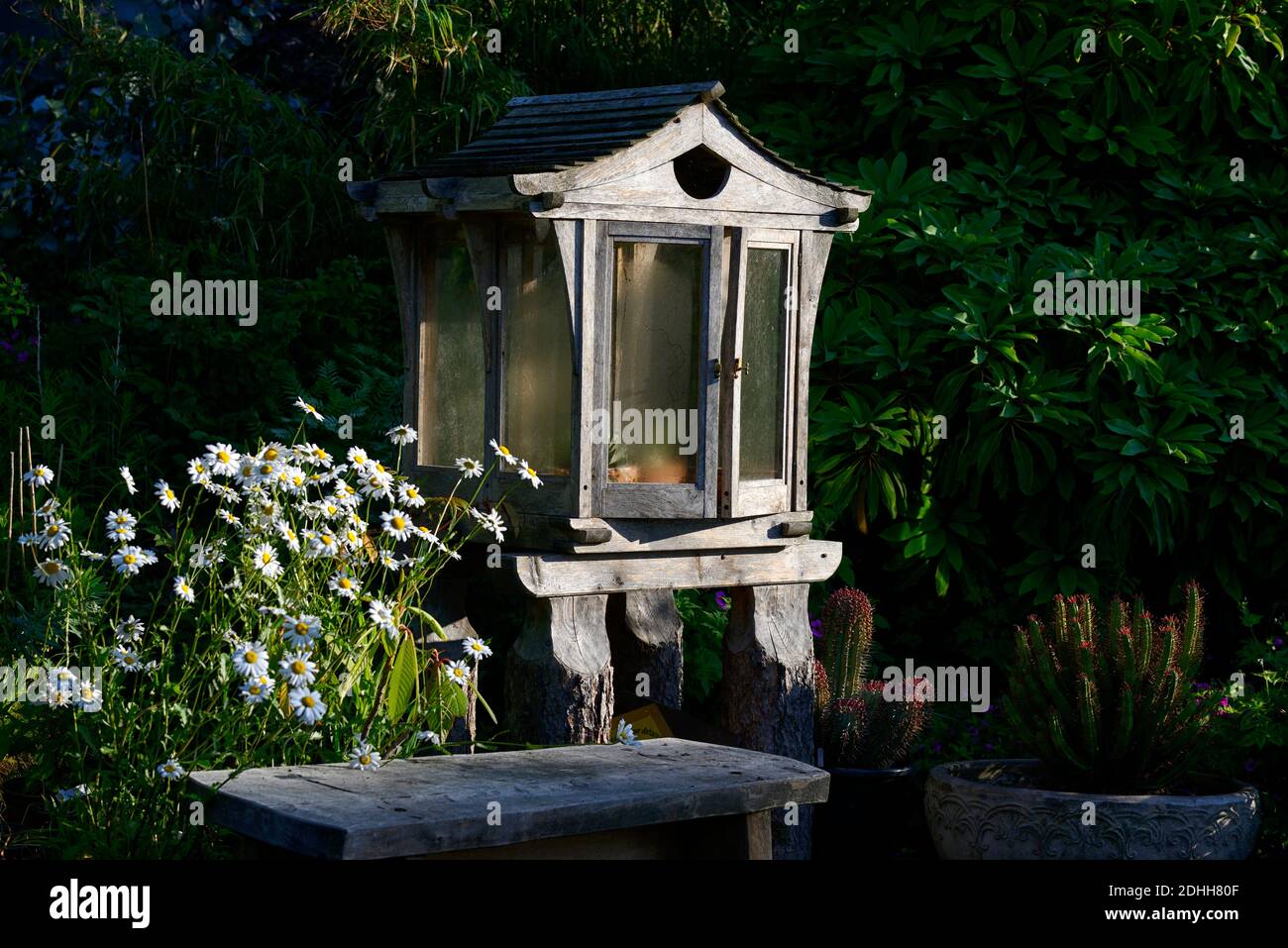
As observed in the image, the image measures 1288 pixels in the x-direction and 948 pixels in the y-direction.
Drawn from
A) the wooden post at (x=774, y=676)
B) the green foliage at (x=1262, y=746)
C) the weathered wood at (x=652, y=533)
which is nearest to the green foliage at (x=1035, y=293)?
the green foliage at (x=1262, y=746)

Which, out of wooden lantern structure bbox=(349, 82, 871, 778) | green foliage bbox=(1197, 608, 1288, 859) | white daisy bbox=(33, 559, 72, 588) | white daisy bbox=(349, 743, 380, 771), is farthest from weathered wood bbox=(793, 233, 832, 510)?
white daisy bbox=(33, 559, 72, 588)

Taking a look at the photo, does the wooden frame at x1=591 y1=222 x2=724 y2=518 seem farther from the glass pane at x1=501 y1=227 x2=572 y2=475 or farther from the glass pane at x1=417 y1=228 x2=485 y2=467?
the glass pane at x1=417 y1=228 x2=485 y2=467

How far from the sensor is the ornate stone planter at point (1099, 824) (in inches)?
183

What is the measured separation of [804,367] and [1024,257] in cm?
189

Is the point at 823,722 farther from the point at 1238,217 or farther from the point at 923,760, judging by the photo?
the point at 1238,217

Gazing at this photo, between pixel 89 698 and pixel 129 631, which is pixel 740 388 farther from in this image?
pixel 89 698

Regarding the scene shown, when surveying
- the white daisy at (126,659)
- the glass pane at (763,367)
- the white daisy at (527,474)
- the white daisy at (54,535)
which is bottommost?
the white daisy at (126,659)

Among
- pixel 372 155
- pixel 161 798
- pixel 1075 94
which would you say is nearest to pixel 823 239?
pixel 1075 94

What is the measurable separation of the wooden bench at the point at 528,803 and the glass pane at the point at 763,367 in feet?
3.42

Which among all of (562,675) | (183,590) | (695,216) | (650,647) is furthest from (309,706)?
(650,647)

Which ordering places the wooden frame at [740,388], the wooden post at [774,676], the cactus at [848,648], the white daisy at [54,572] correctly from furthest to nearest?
the cactus at [848,648] → the wooden post at [774,676] → the wooden frame at [740,388] → the white daisy at [54,572]

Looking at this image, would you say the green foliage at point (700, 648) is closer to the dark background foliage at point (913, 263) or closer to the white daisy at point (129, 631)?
the dark background foliage at point (913, 263)

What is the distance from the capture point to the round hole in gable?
4.75 metres

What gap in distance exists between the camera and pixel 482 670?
17.8 ft
